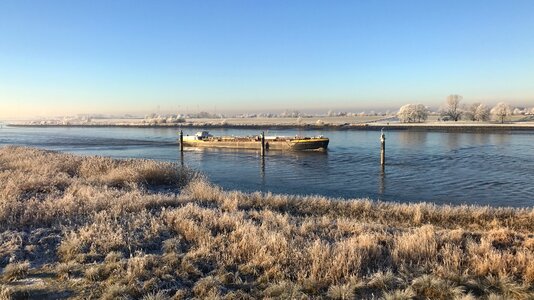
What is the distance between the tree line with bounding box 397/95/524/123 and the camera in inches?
4658

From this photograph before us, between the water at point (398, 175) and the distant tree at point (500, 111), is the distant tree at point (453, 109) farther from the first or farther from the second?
the water at point (398, 175)

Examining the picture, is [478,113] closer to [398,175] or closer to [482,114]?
[482,114]

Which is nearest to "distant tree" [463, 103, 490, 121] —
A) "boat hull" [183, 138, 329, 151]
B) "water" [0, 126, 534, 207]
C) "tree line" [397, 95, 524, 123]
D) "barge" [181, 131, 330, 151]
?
"tree line" [397, 95, 524, 123]

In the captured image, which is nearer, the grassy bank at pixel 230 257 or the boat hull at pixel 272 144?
the grassy bank at pixel 230 257

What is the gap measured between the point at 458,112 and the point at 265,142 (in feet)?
311

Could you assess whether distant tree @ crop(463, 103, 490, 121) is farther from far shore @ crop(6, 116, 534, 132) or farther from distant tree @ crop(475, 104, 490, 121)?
far shore @ crop(6, 116, 534, 132)

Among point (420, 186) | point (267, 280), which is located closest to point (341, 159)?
point (420, 186)

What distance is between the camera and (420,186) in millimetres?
24078

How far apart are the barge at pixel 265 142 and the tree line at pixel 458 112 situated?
8482 centimetres

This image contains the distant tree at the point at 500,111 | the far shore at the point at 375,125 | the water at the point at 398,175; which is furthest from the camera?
the distant tree at the point at 500,111

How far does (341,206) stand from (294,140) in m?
36.6

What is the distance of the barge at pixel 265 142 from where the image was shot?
4938 centimetres

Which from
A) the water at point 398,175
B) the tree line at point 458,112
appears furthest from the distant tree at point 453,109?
the water at point 398,175

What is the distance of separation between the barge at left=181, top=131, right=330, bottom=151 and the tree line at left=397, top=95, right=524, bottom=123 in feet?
278
